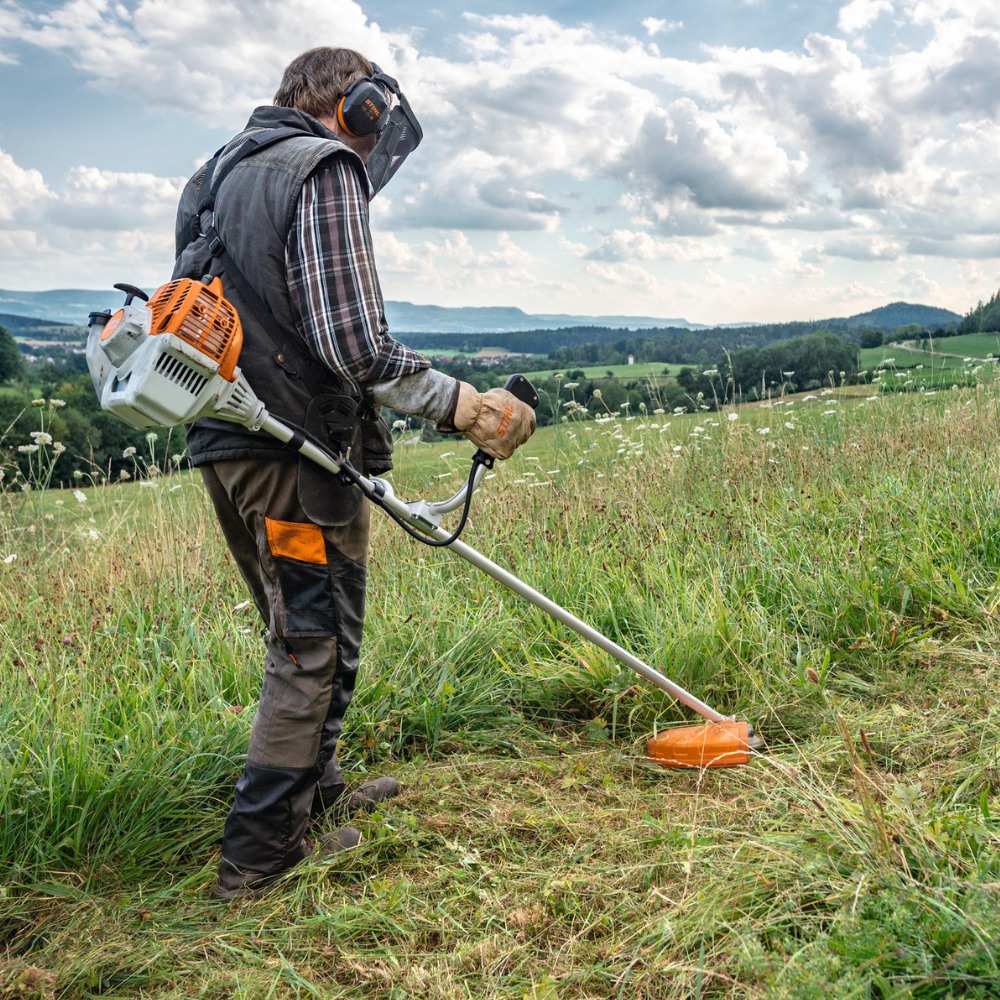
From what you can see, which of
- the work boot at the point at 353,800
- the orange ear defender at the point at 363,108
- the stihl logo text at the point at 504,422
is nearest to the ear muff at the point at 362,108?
the orange ear defender at the point at 363,108

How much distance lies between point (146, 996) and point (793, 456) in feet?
19.0

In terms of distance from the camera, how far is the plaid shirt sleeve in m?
2.72

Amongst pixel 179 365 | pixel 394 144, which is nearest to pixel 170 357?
pixel 179 365

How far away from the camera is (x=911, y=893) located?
1.99 m

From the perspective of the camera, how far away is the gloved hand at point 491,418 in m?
2.94

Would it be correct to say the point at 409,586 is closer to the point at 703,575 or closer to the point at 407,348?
the point at 703,575

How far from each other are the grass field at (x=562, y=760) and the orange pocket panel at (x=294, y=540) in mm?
933

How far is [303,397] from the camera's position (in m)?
2.88

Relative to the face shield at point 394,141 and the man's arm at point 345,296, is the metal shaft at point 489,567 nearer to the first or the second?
the man's arm at point 345,296

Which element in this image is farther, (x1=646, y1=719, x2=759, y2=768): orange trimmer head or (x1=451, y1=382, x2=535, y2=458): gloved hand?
(x1=646, y1=719, x2=759, y2=768): orange trimmer head

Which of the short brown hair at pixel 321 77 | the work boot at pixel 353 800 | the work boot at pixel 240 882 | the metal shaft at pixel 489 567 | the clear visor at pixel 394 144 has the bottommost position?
the work boot at pixel 240 882

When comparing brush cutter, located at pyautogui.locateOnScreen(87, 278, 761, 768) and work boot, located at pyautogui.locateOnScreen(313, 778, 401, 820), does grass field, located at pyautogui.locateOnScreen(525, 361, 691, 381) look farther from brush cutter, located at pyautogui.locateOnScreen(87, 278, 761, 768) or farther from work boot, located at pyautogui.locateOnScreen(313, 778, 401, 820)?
brush cutter, located at pyautogui.locateOnScreen(87, 278, 761, 768)

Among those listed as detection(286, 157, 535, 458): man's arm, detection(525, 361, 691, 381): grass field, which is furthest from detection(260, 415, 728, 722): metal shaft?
detection(525, 361, 691, 381): grass field

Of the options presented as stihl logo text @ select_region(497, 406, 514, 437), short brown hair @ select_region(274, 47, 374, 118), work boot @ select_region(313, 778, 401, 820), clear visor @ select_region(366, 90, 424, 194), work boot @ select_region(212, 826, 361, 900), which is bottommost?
work boot @ select_region(212, 826, 361, 900)
